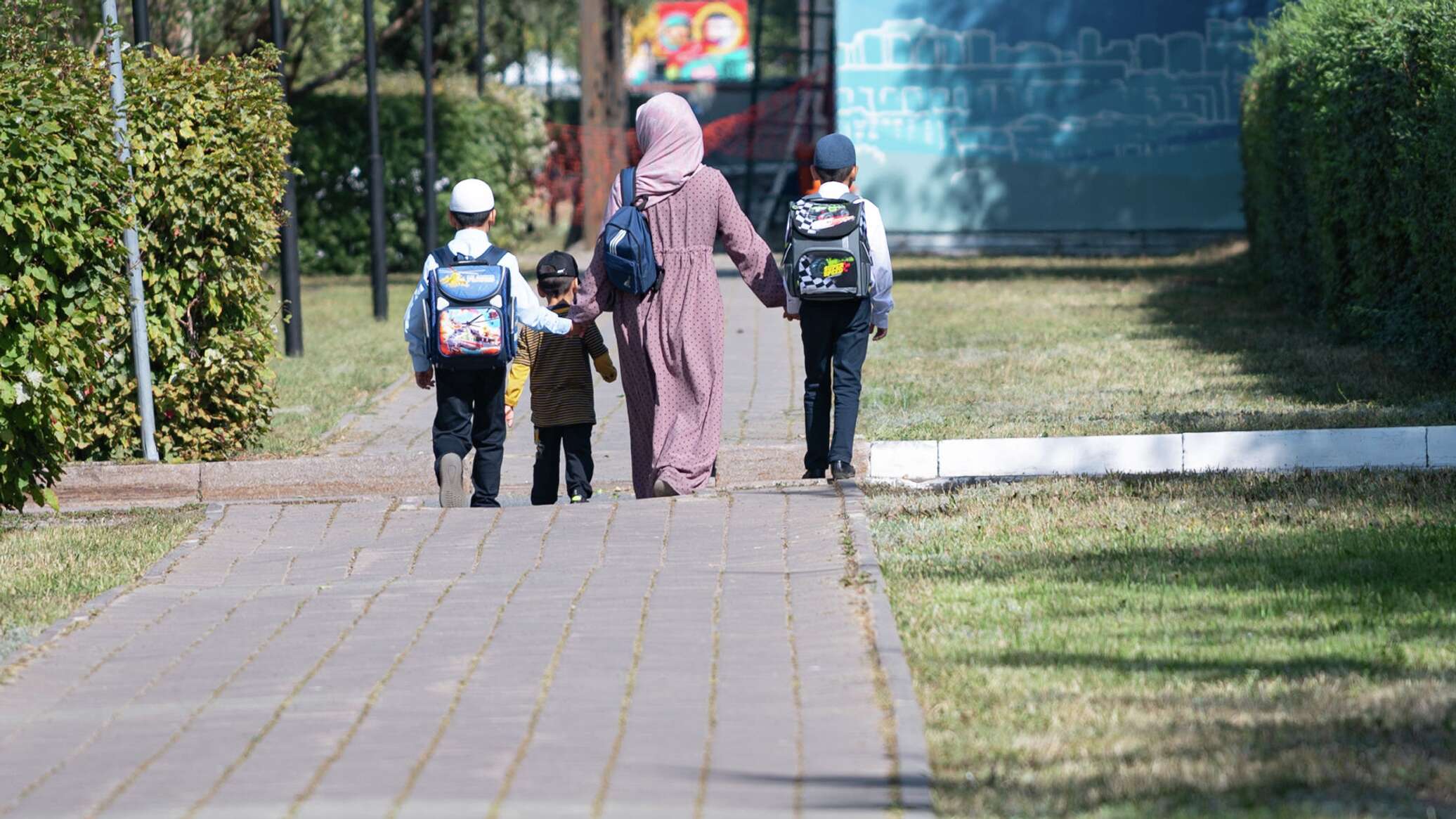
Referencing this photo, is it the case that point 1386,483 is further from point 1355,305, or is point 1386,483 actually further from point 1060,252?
point 1060,252

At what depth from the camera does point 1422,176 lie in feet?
37.8

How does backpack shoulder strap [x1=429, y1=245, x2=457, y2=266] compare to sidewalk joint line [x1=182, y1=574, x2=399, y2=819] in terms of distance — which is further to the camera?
backpack shoulder strap [x1=429, y1=245, x2=457, y2=266]

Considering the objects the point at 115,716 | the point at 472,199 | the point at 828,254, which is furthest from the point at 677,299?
the point at 115,716

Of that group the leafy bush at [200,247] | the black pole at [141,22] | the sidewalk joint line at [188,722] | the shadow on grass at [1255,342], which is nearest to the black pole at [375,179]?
the shadow on grass at [1255,342]

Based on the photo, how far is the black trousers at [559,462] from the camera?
905 cm

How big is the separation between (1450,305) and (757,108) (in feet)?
72.2

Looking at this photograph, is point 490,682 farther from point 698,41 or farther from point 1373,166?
point 698,41

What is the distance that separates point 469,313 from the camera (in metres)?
8.09

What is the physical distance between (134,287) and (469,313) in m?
2.34

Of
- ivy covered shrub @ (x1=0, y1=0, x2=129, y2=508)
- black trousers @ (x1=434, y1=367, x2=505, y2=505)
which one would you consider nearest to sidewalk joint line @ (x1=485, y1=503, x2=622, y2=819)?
black trousers @ (x1=434, y1=367, x2=505, y2=505)

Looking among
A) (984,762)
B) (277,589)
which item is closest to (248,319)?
(277,589)

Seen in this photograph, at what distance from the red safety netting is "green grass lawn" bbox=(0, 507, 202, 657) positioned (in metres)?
A: 23.8

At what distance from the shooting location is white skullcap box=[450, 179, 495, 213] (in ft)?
27.0

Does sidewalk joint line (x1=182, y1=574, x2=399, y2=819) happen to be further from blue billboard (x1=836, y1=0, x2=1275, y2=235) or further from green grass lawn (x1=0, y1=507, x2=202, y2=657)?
blue billboard (x1=836, y1=0, x2=1275, y2=235)
